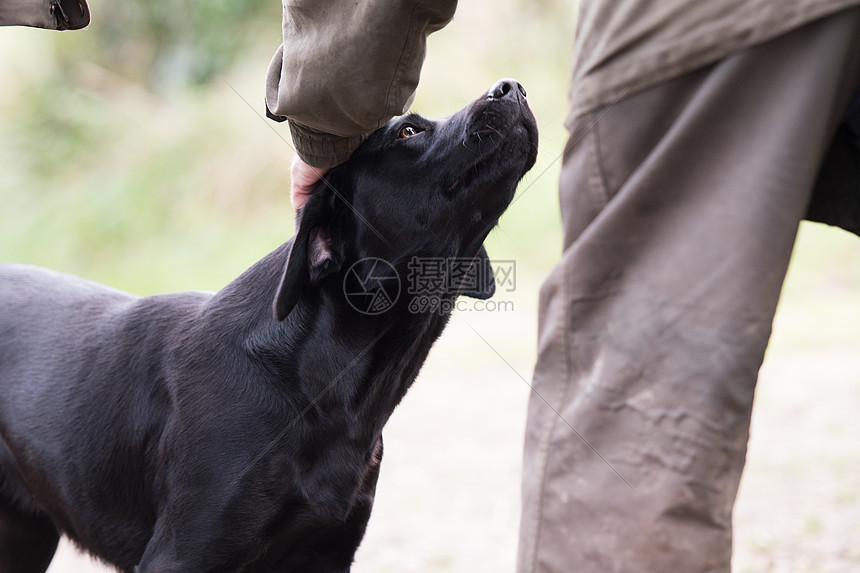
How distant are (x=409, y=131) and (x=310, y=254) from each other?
48 cm

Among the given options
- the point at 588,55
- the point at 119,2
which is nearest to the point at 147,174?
the point at 119,2

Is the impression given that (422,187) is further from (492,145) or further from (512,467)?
(512,467)

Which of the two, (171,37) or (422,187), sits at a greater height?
(171,37)

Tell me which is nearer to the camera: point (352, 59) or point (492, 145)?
point (352, 59)

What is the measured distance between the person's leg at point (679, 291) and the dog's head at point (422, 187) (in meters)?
1.19

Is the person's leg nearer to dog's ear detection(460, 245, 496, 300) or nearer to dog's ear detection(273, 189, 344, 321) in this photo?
dog's ear detection(273, 189, 344, 321)

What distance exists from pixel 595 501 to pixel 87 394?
186cm

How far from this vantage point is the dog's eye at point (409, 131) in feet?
7.79

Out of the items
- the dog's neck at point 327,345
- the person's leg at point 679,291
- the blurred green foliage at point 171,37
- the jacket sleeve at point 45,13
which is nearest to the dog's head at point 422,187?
the dog's neck at point 327,345

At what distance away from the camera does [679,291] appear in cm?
106

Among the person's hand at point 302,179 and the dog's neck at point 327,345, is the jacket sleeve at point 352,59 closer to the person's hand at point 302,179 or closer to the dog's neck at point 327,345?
the person's hand at point 302,179

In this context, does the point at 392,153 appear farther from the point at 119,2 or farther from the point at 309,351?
the point at 119,2

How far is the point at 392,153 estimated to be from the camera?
2.36 meters

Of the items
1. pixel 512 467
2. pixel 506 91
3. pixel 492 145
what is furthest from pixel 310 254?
pixel 512 467
